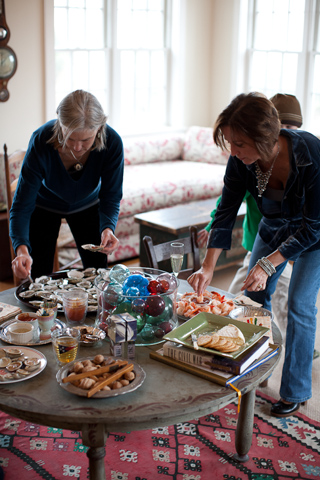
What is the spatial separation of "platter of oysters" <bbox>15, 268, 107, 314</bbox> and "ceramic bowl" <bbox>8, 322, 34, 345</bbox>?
0.64 ft

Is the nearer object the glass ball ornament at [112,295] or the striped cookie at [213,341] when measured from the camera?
the striped cookie at [213,341]

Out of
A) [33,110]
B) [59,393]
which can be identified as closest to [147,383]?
[59,393]

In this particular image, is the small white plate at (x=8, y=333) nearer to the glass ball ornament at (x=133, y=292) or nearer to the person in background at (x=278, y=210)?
the glass ball ornament at (x=133, y=292)

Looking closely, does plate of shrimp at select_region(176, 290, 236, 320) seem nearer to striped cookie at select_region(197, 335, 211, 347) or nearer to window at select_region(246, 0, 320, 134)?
striped cookie at select_region(197, 335, 211, 347)

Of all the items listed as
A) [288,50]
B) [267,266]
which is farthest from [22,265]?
[288,50]

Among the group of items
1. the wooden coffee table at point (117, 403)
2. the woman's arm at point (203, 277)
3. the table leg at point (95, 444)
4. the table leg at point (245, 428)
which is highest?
the woman's arm at point (203, 277)

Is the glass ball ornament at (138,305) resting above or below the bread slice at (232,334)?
above

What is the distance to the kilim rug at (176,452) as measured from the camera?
6.75 ft

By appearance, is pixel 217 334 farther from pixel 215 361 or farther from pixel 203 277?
pixel 203 277

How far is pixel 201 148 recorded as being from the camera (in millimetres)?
6176

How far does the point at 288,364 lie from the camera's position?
2.40 meters

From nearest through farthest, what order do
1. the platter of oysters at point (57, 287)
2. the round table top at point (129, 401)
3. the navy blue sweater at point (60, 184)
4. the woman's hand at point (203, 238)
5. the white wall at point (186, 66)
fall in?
the round table top at point (129, 401) → the platter of oysters at point (57, 287) → the navy blue sweater at point (60, 184) → the woman's hand at point (203, 238) → the white wall at point (186, 66)

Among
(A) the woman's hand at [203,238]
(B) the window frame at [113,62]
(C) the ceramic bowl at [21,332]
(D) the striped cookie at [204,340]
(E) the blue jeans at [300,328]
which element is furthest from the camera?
(B) the window frame at [113,62]

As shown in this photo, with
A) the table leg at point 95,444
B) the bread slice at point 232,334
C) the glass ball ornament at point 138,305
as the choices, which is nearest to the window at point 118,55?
the glass ball ornament at point 138,305
